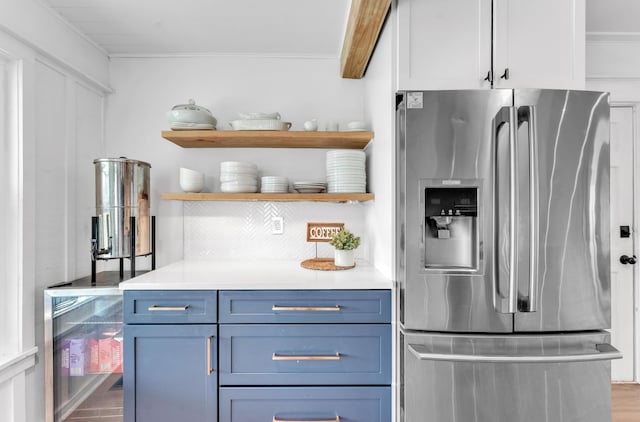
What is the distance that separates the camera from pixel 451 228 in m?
1.42

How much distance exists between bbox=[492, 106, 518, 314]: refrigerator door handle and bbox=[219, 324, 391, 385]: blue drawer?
20.4 inches

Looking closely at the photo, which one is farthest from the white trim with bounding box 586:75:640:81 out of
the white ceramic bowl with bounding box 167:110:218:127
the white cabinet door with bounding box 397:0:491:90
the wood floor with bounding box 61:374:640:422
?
the wood floor with bounding box 61:374:640:422

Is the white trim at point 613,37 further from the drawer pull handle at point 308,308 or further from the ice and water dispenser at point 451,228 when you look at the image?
the drawer pull handle at point 308,308

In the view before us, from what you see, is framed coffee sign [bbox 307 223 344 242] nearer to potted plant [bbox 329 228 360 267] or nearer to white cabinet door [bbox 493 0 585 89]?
potted plant [bbox 329 228 360 267]

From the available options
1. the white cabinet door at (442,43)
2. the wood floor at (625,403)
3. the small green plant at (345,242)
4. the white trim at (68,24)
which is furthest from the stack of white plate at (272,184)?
the wood floor at (625,403)

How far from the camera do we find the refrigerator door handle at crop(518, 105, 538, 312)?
1.35m

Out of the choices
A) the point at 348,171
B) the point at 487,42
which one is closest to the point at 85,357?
the point at 348,171

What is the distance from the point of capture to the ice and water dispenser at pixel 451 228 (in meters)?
1.39

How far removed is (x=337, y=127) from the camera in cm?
218

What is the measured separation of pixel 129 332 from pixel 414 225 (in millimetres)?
1419

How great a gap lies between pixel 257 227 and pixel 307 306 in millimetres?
892

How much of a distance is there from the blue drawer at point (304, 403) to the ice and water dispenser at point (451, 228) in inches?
27.4

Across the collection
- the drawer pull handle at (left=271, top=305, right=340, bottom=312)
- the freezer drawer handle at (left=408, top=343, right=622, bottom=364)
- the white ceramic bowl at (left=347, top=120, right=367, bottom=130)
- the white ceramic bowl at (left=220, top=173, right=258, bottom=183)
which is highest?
the white ceramic bowl at (left=347, top=120, right=367, bottom=130)

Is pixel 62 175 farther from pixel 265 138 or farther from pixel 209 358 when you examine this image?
pixel 209 358
